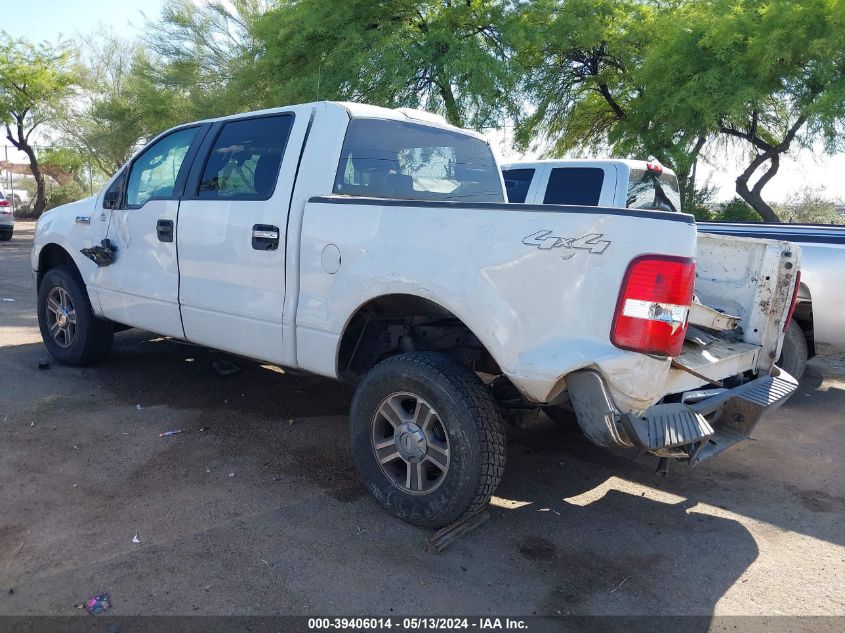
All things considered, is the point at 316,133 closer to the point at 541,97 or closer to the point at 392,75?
the point at 392,75

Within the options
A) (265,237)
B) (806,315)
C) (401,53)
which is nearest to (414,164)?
(265,237)

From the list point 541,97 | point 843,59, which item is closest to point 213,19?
point 541,97

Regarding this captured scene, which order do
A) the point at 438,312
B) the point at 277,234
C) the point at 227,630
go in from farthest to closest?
the point at 277,234 → the point at 438,312 → the point at 227,630

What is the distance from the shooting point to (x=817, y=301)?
5602 mm

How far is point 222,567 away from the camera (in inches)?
116

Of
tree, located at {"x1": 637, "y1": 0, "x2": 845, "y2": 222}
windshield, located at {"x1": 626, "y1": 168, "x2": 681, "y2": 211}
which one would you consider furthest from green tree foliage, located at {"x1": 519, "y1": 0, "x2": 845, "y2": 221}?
windshield, located at {"x1": 626, "y1": 168, "x2": 681, "y2": 211}

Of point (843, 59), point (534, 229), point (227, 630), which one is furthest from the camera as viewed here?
point (843, 59)

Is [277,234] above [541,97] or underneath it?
underneath

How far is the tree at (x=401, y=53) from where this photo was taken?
43.2 ft

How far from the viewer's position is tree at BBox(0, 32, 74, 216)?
27.2m

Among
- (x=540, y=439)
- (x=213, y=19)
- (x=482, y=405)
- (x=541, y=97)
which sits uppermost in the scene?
(x=213, y=19)

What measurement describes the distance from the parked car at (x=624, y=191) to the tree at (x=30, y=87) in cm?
2676

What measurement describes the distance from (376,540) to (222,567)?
0.71 meters

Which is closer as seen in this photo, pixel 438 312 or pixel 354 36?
pixel 438 312
